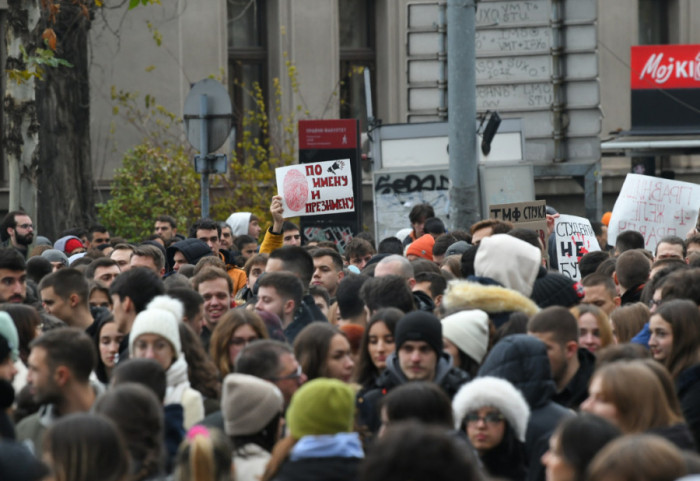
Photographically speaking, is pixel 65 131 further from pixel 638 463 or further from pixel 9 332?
pixel 638 463

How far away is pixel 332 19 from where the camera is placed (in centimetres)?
2325

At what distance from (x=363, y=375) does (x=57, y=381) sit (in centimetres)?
175

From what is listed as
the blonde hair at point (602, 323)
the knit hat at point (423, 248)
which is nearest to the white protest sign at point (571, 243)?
the knit hat at point (423, 248)

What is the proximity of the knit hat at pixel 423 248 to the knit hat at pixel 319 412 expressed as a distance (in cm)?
739

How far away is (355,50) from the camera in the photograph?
961 inches

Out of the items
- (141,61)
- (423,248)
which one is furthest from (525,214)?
(141,61)

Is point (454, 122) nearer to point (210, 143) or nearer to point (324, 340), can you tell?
point (210, 143)

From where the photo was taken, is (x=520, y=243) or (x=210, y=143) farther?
(x=210, y=143)

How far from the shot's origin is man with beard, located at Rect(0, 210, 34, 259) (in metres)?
13.8

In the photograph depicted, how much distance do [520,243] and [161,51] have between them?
51.0 feet

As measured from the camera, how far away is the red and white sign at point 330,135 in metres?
13.5

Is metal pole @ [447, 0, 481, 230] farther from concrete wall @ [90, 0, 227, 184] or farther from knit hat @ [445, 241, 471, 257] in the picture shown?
concrete wall @ [90, 0, 227, 184]

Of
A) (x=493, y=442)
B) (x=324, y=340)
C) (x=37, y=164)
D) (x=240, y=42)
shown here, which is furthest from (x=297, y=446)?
(x=240, y=42)

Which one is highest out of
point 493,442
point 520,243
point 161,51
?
point 161,51
